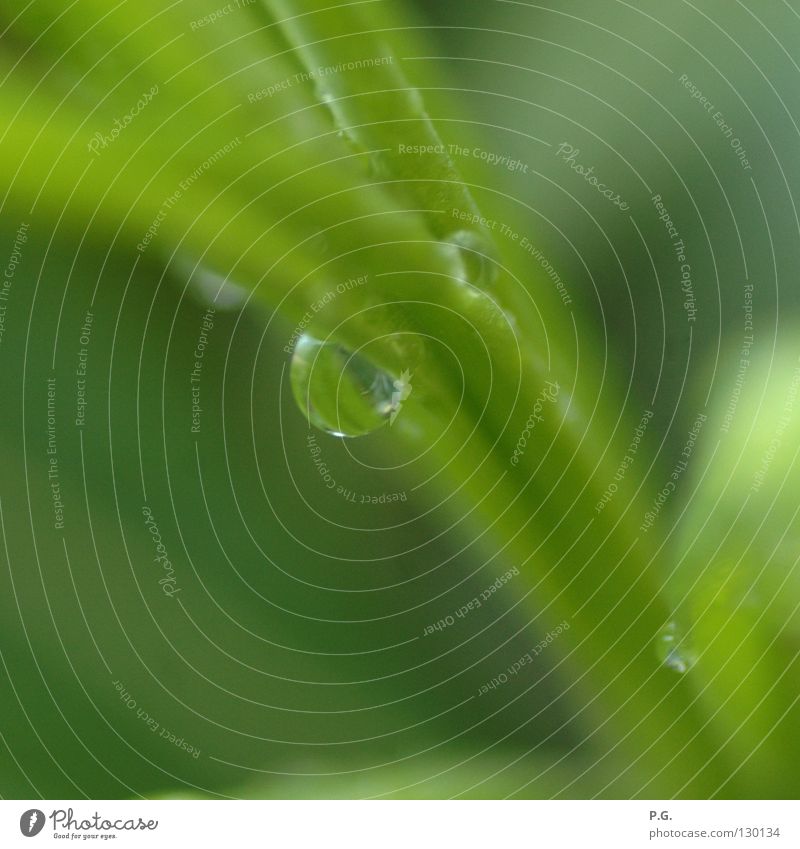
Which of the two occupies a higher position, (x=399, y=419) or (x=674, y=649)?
(x=399, y=419)

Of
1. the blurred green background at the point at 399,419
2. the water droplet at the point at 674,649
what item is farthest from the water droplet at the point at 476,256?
the water droplet at the point at 674,649

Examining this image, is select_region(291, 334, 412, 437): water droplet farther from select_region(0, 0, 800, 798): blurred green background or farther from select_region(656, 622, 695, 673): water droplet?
select_region(656, 622, 695, 673): water droplet

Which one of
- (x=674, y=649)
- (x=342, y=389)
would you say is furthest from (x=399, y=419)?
(x=674, y=649)

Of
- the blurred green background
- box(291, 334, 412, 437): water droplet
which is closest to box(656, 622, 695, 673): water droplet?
the blurred green background

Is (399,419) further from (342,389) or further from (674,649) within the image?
(674,649)

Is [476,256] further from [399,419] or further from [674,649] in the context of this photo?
[674,649]

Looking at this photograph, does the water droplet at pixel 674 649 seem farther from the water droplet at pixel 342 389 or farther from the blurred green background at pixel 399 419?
the water droplet at pixel 342 389
